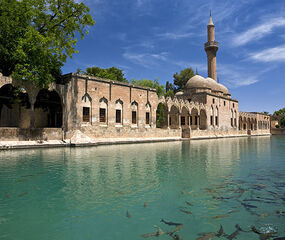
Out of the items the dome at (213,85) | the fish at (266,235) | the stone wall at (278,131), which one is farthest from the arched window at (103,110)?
the stone wall at (278,131)

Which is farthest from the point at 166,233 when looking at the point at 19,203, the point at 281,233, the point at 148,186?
the point at 19,203

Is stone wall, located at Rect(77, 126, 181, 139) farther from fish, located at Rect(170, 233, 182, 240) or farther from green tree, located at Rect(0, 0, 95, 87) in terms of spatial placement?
fish, located at Rect(170, 233, 182, 240)

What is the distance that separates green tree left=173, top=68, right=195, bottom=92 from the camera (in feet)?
186

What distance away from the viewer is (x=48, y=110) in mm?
22531

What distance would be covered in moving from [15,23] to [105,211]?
14.8 metres

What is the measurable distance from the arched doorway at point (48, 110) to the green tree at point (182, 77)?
127 feet

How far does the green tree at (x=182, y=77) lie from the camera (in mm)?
56562

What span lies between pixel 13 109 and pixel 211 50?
3474 cm

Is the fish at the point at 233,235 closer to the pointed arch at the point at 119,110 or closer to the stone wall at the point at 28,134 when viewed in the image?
the stone wall at the point at 28,134

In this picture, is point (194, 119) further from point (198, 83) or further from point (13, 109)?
point (13, 109)

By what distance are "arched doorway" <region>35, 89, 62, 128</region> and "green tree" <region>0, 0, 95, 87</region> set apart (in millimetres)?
3978

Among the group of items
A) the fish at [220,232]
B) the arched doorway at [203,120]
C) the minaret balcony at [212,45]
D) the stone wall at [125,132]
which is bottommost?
the fish at [220,232]

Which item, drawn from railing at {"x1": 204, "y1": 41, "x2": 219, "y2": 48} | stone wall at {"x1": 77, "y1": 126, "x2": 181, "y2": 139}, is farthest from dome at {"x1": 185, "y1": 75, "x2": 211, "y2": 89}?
stone wall at {"x1": 77, "y1": 126, "x2": 181, "y2": 139}

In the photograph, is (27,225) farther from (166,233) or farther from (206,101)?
(206,101)
